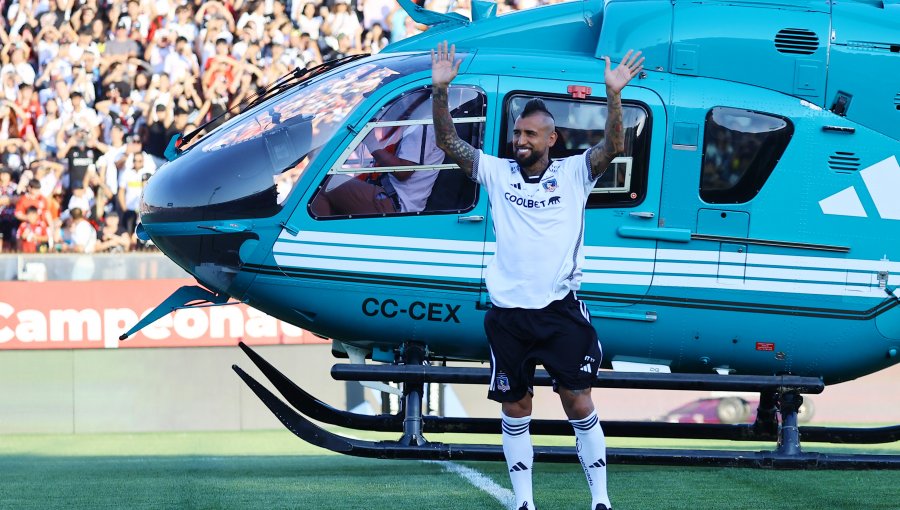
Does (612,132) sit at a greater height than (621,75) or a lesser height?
lesser

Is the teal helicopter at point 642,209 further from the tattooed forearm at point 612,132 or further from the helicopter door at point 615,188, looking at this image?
the tattooed forearm at point 612,132

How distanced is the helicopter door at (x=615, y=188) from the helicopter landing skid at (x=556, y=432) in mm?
651

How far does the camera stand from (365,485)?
8.31m

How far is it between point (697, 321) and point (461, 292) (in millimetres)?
1471

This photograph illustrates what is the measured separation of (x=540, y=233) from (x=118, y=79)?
10956 millimetres

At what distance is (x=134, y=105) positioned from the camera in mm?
15531

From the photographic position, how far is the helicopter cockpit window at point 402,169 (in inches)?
299

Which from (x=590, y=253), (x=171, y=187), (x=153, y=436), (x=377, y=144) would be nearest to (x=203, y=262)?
(x=171, y=187)

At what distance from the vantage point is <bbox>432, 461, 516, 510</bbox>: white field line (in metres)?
7.62

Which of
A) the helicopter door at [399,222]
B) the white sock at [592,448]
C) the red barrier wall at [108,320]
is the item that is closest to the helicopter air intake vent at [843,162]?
the helicopter door at [399,222]

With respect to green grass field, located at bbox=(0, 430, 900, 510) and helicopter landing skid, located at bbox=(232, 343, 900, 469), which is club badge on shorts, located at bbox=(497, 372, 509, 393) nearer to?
helicopter landing skid, located at bbox=(232, 343, 900, 469)

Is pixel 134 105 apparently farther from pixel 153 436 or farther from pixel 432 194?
pixel 432 194

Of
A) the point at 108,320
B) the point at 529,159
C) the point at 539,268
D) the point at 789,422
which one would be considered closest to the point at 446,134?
the point at 529,159

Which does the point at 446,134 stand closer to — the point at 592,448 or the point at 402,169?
the point at 402,169
